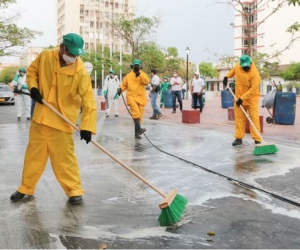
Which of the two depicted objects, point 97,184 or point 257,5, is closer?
point 97,184

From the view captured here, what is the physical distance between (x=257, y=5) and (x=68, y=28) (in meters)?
86.0

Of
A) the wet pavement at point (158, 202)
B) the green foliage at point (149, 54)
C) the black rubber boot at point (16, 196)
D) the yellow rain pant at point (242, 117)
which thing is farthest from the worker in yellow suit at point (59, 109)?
the green foliage at point (149, 54)

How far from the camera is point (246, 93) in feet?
25.1

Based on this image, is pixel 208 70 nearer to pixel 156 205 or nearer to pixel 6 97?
pixel 6 97

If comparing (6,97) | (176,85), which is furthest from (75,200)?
(6,97)

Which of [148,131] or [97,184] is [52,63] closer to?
[97,184]

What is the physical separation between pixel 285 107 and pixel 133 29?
16.0m

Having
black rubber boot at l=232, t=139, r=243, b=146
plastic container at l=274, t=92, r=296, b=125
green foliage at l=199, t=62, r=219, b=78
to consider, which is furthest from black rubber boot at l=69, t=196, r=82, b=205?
green foliage at l=199, t=62, r=219, b=78

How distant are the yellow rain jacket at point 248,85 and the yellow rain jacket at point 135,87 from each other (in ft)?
7.36

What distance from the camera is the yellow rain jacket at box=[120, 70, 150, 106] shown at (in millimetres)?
9367

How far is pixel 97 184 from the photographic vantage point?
5.18m

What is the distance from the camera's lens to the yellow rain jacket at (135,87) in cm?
937

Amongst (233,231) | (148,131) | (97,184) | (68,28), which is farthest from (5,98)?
(68,28)

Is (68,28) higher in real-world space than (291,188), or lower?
higher
